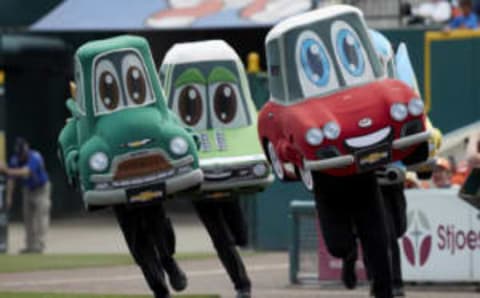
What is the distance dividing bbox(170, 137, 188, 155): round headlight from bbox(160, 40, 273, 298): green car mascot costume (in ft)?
3.91

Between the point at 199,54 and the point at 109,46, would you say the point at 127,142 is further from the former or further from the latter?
the point at 199,54

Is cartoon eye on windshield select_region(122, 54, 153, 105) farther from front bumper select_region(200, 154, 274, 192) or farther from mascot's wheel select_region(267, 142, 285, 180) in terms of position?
front bumper select_region(200, 154, 274, 192)

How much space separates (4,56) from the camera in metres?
31.2

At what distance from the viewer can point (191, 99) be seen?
14.6 m

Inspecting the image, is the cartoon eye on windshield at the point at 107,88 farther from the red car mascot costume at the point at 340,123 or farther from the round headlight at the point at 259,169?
the round headlight at the point at 259,169

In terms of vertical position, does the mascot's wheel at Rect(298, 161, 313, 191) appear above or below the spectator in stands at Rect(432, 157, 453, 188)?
above

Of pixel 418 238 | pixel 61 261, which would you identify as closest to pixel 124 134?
pixel 418 238

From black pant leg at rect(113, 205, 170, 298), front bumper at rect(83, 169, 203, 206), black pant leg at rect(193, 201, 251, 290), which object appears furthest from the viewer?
black pant leg at rect(193, 201, 251, 290)

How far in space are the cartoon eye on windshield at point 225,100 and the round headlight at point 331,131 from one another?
2.36m

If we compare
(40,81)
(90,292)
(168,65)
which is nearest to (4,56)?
(40,81)

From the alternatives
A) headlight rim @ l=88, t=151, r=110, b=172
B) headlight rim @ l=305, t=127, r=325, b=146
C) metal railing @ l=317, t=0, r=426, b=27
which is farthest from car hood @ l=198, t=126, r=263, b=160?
metal railing @ l=317, t=0, r=426, b=27

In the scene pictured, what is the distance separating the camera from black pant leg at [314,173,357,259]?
42.3 feet

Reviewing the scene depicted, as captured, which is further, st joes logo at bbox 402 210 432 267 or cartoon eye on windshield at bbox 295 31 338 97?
st joes logo at bbox 402 210 432 267

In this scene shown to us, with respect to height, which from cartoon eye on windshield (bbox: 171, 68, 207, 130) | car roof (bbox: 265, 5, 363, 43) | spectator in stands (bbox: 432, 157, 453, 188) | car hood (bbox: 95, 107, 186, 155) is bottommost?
spectator in stands (bbox: 432, 157, 453, 188)
